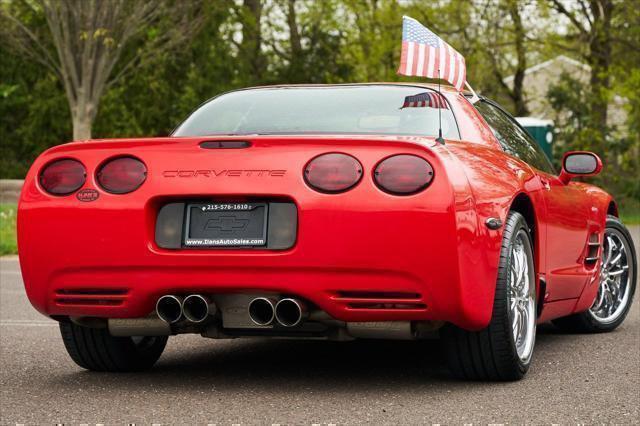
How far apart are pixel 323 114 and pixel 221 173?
94 centimetres

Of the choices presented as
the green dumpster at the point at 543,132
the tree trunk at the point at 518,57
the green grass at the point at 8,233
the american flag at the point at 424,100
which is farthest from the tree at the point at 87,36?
the american flag at the point at 424,100

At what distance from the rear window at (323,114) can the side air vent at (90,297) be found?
1.07 metres


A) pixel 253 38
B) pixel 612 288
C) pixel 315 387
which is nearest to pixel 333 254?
pixel 315 387

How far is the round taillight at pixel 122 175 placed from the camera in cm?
500

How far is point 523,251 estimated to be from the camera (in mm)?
5508

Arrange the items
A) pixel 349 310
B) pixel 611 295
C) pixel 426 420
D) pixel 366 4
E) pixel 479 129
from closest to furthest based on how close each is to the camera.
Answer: pixel 426 420
pixel 349 310
pixel 479 129
pixel 611 295
pixel 366 4

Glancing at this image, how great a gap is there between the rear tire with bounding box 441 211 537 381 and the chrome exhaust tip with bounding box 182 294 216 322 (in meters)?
1.02

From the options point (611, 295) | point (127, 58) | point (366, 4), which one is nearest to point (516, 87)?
point (366, 4)

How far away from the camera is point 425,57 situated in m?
5.96

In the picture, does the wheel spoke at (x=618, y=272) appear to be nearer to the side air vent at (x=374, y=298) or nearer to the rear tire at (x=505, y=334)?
the rear tire at (x=505, y=334)

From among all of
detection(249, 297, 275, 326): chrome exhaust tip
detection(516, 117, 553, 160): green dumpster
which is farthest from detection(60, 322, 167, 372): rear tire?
detection(516, 117, 553, 160): green dumpster

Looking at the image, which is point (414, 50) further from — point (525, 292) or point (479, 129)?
point (525, 292)

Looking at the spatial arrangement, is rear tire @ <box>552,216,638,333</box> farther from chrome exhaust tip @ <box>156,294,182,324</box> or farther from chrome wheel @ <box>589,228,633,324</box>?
chrome exhaust tip @ <box>156,294,182,324</box>

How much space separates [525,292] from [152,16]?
23474mm
